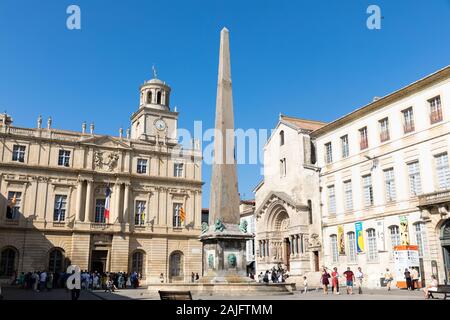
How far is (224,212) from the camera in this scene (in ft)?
55.9

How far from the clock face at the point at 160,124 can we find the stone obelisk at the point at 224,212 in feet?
103

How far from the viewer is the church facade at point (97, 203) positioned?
36.9 m

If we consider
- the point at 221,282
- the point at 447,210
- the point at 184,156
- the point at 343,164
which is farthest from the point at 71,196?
the point at 447,210

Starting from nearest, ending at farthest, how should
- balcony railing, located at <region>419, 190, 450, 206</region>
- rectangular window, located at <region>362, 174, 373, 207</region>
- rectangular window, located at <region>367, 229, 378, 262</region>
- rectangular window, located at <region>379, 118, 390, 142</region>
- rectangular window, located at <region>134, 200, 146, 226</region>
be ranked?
balcony railing, located at <region>419, 190, 450, 206</region>, rectangular window, located at <region>367, 229, 378, 262</region>, rectangular window, located at <region>379, 118, 390, 142</region>, rectangular window, located at <region>362, 174, 373, 207</region>, rectangular window, located at <region>134, 200, 146, 226</region>

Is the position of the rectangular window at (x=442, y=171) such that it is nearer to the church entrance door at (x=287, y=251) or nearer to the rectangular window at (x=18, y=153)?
the church entrance door at (x=287, y=251)

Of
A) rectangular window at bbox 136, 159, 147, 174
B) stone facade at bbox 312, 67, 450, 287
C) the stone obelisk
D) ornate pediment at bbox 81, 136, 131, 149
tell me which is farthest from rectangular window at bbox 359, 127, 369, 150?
ornate pediment at bbox 81, 136, 131, 149

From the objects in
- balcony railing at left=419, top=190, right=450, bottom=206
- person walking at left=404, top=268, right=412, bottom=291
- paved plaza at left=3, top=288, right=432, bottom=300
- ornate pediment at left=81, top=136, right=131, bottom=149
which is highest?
ornate pediment at left=81, top=136, right=131, bottom=149

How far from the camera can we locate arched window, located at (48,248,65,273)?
1463 inches

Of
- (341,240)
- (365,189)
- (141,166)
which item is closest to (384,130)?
(365,189)

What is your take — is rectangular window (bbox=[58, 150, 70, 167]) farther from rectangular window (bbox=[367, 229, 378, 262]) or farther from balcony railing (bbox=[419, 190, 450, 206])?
balcony railing (bbox=[419, 190, 450, 206])

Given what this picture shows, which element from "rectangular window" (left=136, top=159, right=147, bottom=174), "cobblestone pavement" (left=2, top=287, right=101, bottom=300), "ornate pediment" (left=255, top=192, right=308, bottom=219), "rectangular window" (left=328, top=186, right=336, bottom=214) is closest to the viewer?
"cobblestone pavement" (left=2, top=287, right=101, bottom=300)

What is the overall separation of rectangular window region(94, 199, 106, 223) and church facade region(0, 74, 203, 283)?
3.0 inches

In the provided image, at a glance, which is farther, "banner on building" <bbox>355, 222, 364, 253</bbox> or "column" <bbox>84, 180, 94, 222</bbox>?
"column" <bbox>84, 180, 94, 222</bbox>

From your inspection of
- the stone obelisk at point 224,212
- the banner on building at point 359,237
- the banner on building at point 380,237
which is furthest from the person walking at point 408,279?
the stone obelisk at point 224,212
